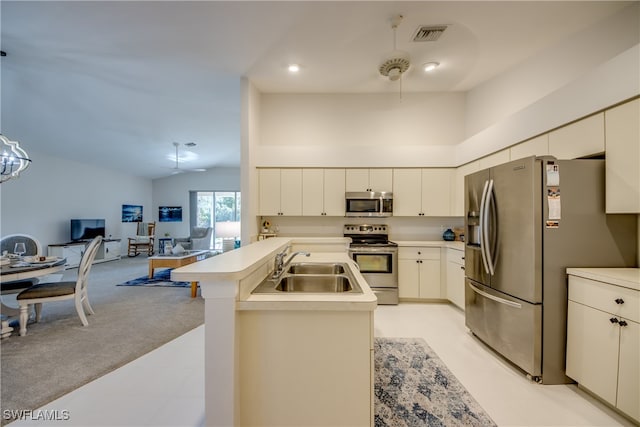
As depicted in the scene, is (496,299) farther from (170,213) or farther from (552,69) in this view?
(170,213)

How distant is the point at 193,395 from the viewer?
1828 mm

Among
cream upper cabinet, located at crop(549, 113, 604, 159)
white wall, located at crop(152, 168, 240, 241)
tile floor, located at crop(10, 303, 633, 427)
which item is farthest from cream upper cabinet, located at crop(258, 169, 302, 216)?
white wall, located at crop(152, 168, 240, 241)

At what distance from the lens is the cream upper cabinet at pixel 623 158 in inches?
66.9

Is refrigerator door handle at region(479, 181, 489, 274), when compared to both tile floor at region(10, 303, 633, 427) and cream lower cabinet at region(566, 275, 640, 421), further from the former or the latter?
tile floor at region(10, 303, 633, 427)

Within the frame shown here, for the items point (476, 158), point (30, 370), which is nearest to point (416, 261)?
point (476, 158)

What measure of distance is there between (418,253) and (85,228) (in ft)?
27.0

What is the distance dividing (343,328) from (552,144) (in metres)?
2.55

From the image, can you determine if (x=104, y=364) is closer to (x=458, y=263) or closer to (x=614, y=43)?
(x=458, y=263)

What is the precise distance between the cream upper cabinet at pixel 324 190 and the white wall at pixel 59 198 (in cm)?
633

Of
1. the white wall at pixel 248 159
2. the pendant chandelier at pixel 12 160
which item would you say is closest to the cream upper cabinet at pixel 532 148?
the white wall at pixel 248 159

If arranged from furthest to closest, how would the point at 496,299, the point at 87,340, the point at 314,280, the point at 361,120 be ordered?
1. the point at 361,120
2. the point at 87,340
3. the point at 496,299
4. the point at 314,280

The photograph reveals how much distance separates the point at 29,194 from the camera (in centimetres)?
560

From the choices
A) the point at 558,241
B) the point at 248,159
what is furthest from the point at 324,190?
the point at 558,241

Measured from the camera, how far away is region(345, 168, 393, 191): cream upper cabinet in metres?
3.89
